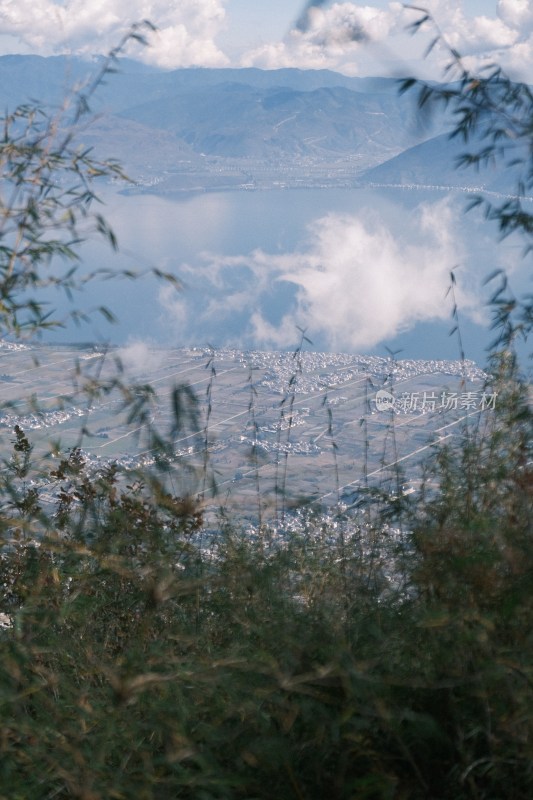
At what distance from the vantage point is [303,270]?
59.7 feet

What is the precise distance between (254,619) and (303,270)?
16683 mm

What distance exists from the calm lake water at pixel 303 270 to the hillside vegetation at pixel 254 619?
0.49 meters

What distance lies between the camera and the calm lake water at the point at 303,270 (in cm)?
999

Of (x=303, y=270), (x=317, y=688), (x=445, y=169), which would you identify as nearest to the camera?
(x=317, y=688)

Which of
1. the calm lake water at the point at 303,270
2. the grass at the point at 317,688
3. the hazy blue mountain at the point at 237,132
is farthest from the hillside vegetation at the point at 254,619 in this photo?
the hazy blue mountain at the point at 237,132

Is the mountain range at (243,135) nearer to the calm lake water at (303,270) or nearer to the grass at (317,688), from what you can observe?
the calm lake water at (303,270)

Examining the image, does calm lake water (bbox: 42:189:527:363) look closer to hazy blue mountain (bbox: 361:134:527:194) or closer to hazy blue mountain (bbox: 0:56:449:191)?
hazy blue mountain (bbox: 361:134:527:194)

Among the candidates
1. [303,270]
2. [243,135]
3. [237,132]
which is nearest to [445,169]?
[303,270]

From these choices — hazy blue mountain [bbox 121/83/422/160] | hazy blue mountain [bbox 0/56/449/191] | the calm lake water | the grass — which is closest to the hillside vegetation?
the grass

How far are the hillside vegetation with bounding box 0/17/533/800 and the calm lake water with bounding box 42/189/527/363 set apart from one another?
49 centimetres

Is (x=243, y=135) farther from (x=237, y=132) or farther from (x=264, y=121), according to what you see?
(x=264, y=121)

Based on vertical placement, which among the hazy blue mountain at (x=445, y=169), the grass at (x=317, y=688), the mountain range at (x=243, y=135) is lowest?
the grass at (x=317, y=688)

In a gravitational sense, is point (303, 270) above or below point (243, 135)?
below

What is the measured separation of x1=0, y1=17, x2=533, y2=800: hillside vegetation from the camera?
1.28 metres
